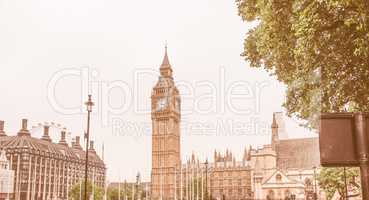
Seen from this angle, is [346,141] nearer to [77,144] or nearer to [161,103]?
[161,103]

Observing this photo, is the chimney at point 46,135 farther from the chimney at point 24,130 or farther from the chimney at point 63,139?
the chimney at point 24,130

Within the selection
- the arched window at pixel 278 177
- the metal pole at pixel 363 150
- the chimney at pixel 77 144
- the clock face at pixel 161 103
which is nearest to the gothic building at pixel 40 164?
the chimney at pixel 77 144

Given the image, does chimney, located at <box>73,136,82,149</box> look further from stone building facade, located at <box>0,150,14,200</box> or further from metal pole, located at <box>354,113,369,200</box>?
metal pole, located at <box>354,113,369,200</box>

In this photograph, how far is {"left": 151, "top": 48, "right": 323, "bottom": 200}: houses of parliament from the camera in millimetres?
89031

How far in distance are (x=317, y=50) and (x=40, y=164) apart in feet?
347

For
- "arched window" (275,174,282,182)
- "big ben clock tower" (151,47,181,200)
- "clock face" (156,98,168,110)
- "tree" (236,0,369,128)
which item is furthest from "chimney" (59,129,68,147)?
"tree" (236,0,369,128)

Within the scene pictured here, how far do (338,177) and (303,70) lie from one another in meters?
30.6

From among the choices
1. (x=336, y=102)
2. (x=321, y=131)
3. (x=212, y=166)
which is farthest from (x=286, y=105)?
(x=212, y=166)

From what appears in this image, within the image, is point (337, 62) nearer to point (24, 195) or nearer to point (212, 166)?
point (24, 195)

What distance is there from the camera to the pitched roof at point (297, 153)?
95438mm

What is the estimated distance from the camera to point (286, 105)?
15.3m

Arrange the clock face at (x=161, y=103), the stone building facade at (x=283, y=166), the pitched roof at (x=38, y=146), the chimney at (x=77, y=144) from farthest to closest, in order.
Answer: the chimney at (x=77, y=144) → the clock face at (x=161, y=103) → the pitched roof at (x=38, y=146) → the stone building facade at (x=283, y=166)

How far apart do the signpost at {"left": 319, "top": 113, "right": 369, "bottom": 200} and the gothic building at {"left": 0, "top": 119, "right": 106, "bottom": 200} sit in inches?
3700

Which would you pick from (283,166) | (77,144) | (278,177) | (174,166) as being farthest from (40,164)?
(278,177)
